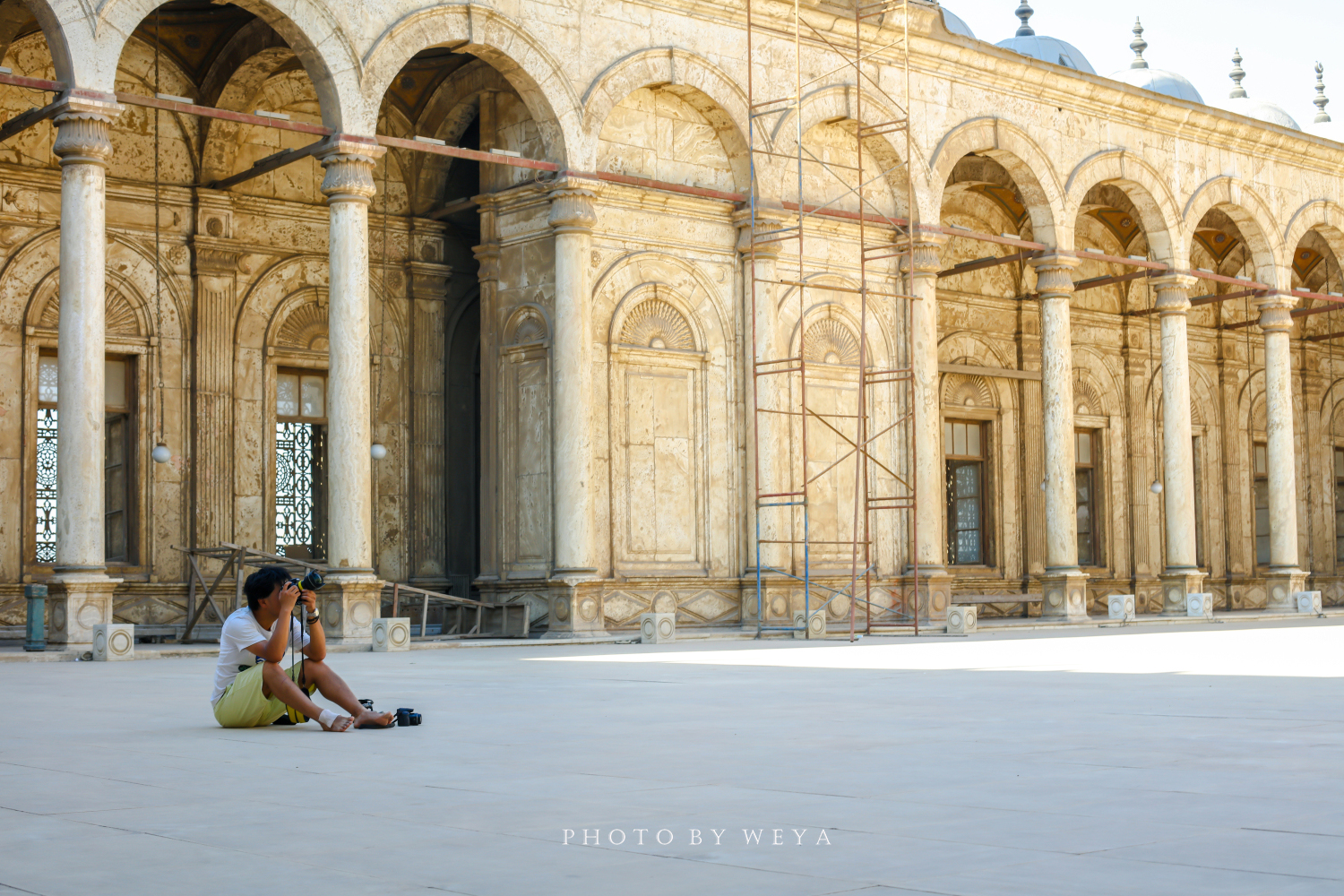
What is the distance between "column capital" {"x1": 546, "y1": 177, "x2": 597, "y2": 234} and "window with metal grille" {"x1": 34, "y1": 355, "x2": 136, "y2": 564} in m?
5.62

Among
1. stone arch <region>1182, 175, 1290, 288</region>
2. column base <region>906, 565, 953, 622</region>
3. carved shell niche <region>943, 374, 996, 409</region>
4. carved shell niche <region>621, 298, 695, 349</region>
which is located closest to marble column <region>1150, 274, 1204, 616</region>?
stone arch <region>1182, 175, 1290, 288</region>

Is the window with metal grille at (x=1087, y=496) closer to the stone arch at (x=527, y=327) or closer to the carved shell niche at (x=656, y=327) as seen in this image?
the carved shell niche at (x=656, y=327)

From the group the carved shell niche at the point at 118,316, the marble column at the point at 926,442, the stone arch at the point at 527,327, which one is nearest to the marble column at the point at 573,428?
the stone arch at the point at 527,327

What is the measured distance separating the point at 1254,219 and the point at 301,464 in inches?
653

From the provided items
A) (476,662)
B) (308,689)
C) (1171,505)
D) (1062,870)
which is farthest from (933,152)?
(1062,870)

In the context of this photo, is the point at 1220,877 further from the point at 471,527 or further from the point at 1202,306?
the point at 1202,306

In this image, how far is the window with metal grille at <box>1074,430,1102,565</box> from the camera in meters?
29.5

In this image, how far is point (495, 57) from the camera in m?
18.7

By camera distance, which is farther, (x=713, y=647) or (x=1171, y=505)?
(x=1171, y=505)

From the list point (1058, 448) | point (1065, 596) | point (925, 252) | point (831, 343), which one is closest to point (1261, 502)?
point (1058, 448)

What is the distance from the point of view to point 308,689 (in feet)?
26.0

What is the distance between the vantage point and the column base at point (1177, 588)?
84.1 ft

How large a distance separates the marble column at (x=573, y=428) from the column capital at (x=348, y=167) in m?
2.56

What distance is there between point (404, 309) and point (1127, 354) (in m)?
14.8
